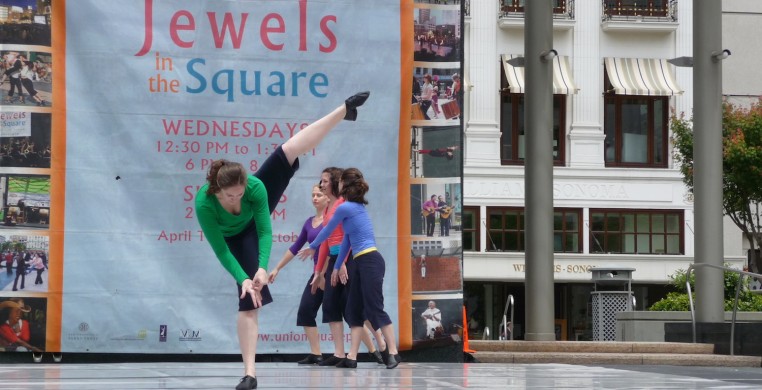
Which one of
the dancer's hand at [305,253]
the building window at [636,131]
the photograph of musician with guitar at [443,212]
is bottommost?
the dancer's hand at [305,253]

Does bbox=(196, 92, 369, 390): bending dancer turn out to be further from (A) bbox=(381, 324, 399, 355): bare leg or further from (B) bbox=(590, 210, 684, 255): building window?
(B) bbox=(590, 210, 684, 255): building window

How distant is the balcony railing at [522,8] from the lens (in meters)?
41.2

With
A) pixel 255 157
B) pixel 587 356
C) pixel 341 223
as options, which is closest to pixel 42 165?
pixel 255 157

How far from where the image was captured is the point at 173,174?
11.8 m

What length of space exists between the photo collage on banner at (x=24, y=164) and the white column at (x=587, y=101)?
101ft

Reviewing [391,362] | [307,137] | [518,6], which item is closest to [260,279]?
[307,137]

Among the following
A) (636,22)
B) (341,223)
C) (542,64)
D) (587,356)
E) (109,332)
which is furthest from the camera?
(636,22)

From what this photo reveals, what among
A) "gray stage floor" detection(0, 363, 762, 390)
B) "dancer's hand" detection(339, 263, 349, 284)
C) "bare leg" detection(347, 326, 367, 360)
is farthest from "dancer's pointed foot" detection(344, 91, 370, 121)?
"bare leg" detection(347, 326, 367, 360)

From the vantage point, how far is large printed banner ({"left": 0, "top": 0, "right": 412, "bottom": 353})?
1156cm

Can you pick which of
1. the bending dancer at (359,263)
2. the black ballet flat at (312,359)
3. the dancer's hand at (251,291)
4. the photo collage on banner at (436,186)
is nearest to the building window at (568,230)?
the photo collage on banner at (436,186)

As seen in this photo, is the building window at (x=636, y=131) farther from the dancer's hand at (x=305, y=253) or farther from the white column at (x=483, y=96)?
the dancer's hand at (x=305, y=253)

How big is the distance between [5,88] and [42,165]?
726 mm

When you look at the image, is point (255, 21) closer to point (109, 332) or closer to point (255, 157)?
point (255, 157)

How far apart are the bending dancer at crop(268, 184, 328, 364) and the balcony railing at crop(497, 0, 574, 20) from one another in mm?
30300
